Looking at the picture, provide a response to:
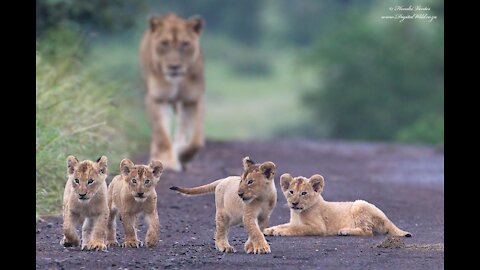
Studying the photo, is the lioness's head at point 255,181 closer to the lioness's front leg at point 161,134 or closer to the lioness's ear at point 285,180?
the lioness's ear at point 285,180

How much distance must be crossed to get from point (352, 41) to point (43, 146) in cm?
2089

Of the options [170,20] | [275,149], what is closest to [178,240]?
[170,20]

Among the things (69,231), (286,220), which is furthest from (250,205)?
(286,220)

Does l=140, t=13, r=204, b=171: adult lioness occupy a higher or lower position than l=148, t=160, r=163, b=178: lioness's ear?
higher

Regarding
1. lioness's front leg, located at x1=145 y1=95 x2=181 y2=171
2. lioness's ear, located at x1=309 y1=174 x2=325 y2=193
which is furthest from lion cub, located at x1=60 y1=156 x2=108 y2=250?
lioness's front leg, located at x1=145 y1=95 x2=181 y2=171

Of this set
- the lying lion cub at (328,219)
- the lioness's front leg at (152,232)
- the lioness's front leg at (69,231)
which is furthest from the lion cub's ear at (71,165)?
the lying lion cub at (328,219)

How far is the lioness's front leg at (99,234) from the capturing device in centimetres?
827

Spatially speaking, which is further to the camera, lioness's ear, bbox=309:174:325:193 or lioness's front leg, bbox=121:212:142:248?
lioness's ear, bbox=309:174:325:193

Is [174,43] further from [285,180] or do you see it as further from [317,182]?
[285,180]

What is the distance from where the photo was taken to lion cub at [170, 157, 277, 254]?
322 inches

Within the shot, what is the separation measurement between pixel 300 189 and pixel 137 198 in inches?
56.0

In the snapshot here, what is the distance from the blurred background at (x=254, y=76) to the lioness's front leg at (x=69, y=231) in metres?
1.82

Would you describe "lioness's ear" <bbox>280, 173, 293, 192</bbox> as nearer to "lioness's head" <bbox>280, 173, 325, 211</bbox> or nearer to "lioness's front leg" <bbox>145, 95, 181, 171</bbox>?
"lioness's head" <bbox>280, 173, 325, 211</bbox>

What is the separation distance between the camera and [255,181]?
8227 millimetres
